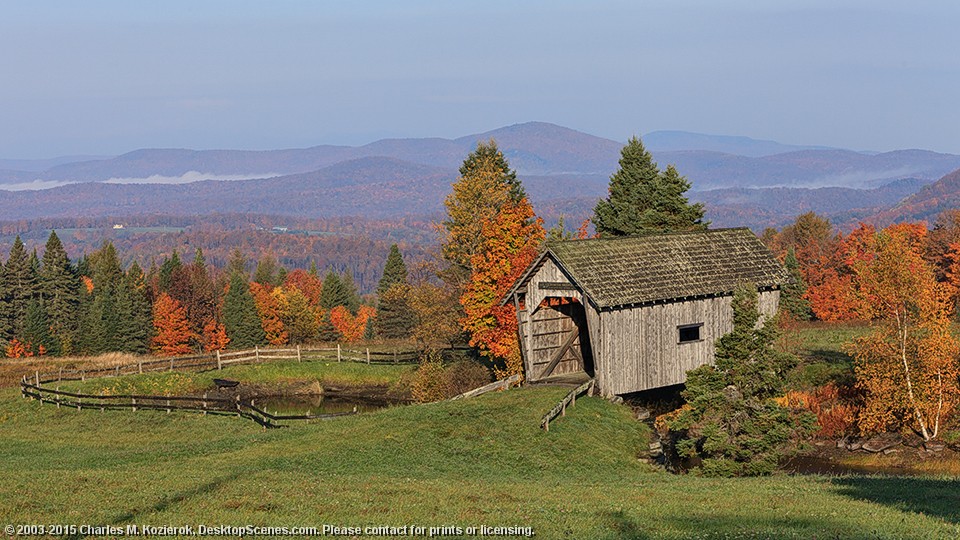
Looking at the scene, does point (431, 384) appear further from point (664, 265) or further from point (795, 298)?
point (795, 298)

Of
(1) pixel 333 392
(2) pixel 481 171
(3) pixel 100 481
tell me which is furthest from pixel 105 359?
(3) pixel 100 481

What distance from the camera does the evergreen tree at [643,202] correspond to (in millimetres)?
59125

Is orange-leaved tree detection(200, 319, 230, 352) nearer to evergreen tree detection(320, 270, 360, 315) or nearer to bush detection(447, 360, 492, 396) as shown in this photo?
evergreen tree detection(320, 270, 360, 315)

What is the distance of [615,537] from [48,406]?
37.5m

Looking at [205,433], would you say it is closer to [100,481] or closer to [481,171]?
[100,481]

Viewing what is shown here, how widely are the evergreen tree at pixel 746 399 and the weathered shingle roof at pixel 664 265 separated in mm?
8887

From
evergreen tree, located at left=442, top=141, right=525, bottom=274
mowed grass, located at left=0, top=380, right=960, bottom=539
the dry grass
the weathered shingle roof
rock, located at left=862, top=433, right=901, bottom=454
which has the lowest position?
rock, located at left=862, top=433, right=901, bottom=454

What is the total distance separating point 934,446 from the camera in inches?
1473

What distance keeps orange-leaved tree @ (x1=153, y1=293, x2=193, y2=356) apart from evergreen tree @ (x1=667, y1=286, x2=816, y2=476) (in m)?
93.5

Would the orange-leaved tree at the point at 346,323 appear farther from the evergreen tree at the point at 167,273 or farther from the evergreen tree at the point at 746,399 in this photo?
the evergreen tree at the point at 746,399

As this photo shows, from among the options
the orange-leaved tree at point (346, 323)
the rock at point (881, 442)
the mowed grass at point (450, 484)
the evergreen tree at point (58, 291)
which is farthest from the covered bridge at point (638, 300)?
the orange-leaved tree at point (346, 323)

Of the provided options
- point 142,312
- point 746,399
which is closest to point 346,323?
point 142,312

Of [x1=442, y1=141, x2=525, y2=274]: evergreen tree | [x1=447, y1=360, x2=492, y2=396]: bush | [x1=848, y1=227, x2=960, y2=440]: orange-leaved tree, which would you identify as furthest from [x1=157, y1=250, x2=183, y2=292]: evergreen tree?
[x1=848, y1=227, x2=960, y2=440]: orange-leaved tree

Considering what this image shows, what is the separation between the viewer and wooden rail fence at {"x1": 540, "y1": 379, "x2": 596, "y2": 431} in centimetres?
3369
